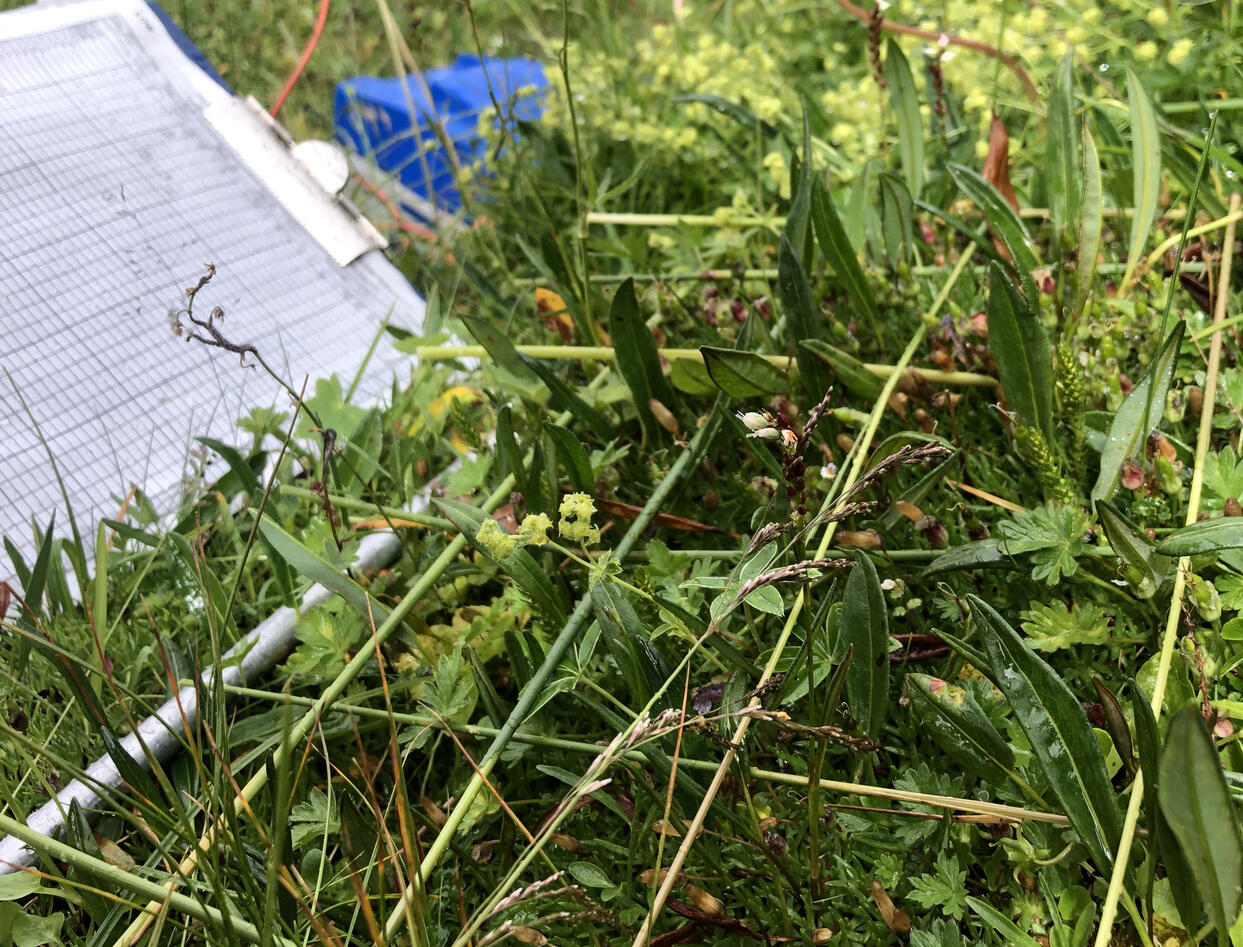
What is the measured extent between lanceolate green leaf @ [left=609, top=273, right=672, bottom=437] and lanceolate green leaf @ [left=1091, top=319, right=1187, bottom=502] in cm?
59

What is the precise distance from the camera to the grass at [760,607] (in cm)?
88

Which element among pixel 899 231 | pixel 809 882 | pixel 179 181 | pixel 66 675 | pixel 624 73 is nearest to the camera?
pixel 809 882

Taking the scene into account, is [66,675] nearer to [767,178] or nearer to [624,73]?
[767,178]

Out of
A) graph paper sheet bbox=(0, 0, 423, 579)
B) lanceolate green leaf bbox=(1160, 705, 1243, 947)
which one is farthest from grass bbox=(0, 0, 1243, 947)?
graph paper sheet bbox=(0, 0, 423, 579)

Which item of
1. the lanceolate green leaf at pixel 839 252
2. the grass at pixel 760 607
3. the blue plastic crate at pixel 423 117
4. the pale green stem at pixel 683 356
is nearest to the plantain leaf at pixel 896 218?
the grass at pixel 760 607

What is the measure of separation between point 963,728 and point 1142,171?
92 centimetres

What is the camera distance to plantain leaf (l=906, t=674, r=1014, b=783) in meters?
0.91

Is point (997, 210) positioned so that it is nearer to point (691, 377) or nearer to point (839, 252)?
point (839, 252)

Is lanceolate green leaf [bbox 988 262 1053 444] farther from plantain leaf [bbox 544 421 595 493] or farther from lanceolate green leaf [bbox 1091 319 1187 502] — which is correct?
plantain leaf [bbox 544 421 595 493]

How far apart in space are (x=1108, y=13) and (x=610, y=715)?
6.72ft

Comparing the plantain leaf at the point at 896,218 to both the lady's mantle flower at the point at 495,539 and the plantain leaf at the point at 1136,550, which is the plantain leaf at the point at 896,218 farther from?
the lady's mantle flower at the point at 495,539

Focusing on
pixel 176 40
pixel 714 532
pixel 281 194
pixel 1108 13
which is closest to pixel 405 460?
pixel 714 532

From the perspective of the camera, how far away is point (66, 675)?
1.17 meters

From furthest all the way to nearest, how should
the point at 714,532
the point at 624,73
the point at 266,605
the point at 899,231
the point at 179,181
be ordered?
the point at 624,73 → the point at 179,181 → the point at 899,231 → the point at 266,605 → the point at 714,532
